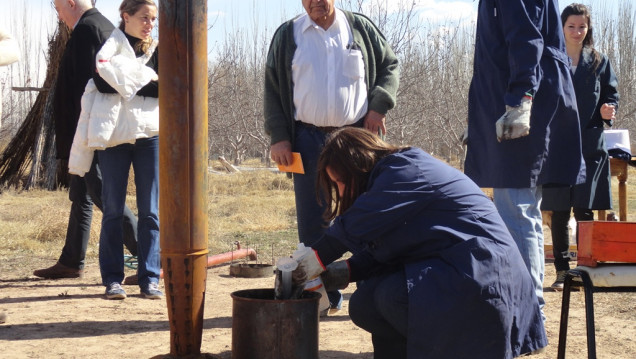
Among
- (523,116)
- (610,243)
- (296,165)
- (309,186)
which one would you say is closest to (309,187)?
(309,186)

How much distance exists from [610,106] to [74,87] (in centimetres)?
362

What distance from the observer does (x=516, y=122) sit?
137 inches

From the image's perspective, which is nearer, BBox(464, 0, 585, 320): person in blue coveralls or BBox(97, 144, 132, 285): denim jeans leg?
BBox(464, 0, 585, 320): person in blue coveralls

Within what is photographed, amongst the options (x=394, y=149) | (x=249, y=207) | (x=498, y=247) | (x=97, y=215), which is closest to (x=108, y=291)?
(x=394, y=149)

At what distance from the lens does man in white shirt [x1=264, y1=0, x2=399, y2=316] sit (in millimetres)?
4223

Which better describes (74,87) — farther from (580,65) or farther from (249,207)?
(249,207)

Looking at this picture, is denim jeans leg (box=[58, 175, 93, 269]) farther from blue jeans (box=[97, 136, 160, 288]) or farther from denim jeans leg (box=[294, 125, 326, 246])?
denim jeans leg (box=[294, 125, 326, 246])

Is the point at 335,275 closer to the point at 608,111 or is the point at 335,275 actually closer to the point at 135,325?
the point at 135,325

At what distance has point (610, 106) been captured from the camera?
5289mm

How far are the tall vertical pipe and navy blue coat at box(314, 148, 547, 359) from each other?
0.54 meters

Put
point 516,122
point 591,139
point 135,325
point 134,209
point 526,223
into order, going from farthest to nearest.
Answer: point 134,209, point 591,139, point 135,325, point 526,223, point 516,122

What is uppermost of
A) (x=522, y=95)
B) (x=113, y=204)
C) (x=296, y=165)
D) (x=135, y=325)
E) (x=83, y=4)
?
(x=83, y=4)

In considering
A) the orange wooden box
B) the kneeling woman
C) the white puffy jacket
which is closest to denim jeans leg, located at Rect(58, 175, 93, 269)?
the white puffy jacket

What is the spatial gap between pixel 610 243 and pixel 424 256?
69 cm
